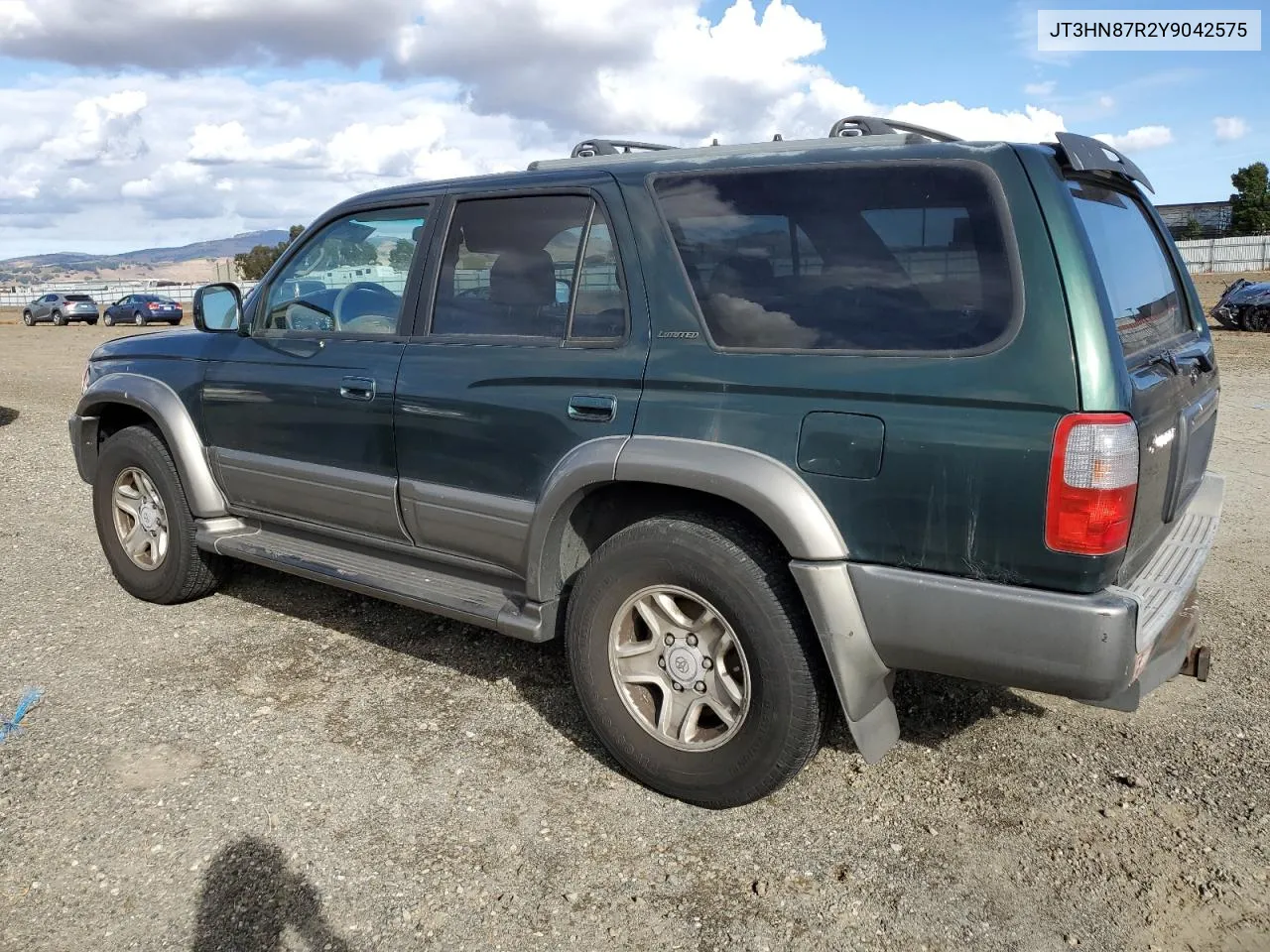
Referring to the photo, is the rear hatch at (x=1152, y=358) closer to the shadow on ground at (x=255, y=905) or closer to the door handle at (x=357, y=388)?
the shadow on ground at (x=255, y=905)

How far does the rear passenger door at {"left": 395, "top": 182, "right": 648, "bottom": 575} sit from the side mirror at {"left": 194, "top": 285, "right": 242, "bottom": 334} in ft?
4.13

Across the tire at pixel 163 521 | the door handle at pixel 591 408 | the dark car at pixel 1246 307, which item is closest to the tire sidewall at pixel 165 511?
the tire at pixel 163 521

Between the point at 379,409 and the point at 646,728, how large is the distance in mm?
1577

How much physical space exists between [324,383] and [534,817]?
192 cm

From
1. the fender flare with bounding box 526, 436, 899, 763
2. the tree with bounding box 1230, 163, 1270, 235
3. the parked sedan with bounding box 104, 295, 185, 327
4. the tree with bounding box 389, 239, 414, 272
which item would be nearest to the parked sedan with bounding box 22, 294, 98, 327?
the parked sedan with bounding box 104, 295, 185, 327

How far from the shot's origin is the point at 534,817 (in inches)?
126

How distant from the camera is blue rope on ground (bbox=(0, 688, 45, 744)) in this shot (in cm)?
376

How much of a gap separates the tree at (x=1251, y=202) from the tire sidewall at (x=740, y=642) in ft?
209

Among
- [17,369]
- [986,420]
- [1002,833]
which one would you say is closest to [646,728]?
[1002,833]

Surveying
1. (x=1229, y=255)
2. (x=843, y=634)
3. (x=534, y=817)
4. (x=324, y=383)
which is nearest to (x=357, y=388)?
(x=324, y=383)

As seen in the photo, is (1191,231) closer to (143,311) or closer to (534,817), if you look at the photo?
(143,311)

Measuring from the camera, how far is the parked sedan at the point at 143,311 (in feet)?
119

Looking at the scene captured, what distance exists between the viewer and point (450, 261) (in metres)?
3.91

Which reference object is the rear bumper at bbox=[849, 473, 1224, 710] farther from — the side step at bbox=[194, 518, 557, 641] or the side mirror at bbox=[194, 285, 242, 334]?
the side mirror at bbox=[194, 285, 242, 334]
